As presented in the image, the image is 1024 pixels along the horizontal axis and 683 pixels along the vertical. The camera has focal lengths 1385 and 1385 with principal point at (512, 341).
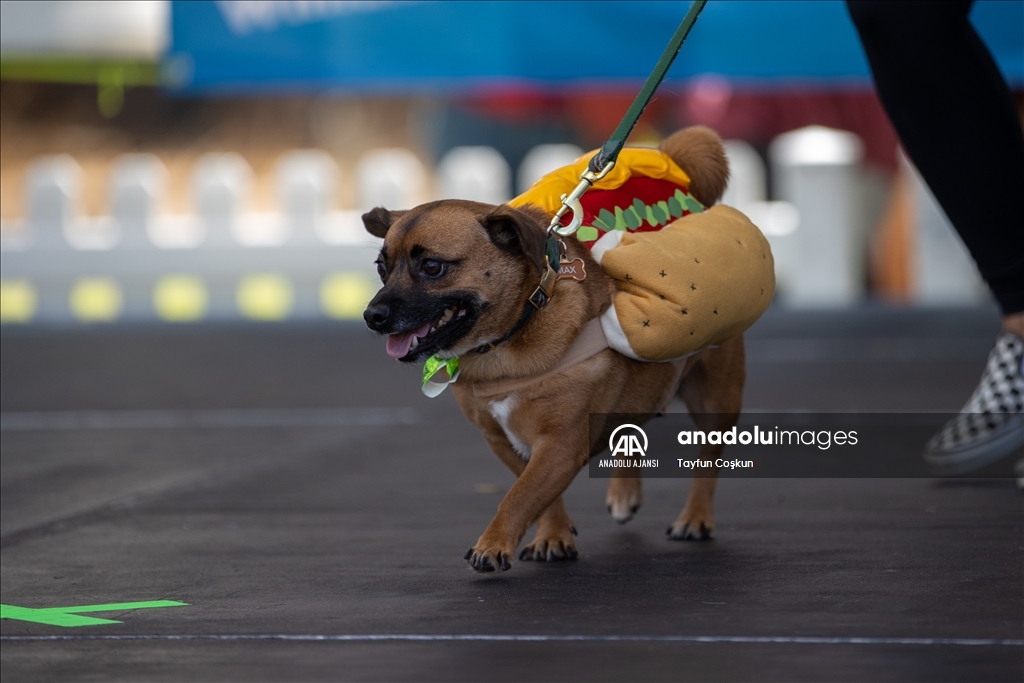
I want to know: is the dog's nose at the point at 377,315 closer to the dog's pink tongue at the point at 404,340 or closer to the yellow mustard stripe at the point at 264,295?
the dog's pink tongue at the point at 404,340

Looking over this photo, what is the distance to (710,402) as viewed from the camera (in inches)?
105

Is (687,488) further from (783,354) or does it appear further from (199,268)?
(199,268)

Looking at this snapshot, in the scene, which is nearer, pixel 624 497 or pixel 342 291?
pixel 624 497

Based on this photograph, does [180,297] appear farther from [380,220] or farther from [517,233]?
[517,233]

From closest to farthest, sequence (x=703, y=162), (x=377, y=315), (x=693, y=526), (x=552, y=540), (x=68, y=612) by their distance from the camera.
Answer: (x=68, y=612) → (x=377, y=315) → (x=552, y=540) → (x=693, y=526) → (x=703, y=162)

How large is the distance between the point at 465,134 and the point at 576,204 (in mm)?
9418

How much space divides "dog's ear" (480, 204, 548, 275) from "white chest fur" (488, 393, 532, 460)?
0.71 feet

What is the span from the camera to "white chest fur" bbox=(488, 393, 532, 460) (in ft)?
7.46

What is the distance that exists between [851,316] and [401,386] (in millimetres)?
3218

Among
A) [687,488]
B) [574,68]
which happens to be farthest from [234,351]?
[687,488]

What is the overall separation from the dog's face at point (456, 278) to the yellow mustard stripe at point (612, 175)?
0.63ft

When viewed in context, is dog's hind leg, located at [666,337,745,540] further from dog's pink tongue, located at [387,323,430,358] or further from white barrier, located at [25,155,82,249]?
white barrier, located at [25,155,82,249]

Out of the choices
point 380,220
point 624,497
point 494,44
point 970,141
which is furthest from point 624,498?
point 494,44

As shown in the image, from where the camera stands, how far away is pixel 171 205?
15.1m
